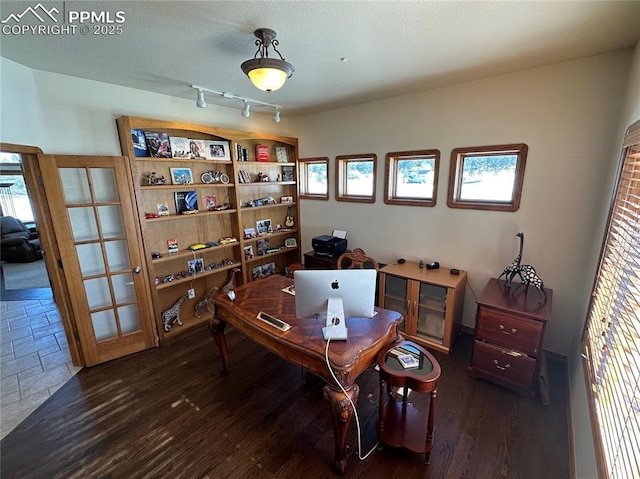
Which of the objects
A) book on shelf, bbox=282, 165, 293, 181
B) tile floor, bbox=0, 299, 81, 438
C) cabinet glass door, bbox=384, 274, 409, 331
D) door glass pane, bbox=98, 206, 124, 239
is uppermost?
book on shelf, bbox=282, 165, 293, 181

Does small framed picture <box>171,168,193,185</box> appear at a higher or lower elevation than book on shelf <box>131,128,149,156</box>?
lower

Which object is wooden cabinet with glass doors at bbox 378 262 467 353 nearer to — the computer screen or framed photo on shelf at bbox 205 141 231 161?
the computer screen

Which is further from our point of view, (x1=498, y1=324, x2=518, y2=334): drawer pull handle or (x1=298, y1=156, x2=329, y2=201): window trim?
(x1=298, y1=156, x2=329, y2=201): window trim

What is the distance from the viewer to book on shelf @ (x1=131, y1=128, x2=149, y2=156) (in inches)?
108

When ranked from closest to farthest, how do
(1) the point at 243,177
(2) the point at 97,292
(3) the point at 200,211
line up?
(2) the point at 97,292
(3) the point at 200,211
(1) the point at 243,177

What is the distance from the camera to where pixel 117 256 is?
9.21 ft

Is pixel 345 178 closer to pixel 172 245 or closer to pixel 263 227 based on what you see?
pixel 263 227

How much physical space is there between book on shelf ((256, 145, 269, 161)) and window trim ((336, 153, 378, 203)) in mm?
1069

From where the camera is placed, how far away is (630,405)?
0.92 metres

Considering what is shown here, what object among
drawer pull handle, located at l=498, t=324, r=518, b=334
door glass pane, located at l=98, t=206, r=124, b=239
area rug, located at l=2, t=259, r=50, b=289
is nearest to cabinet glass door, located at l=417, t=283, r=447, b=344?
drawer pull handle, located at l=498, t=324, r=518, b=334

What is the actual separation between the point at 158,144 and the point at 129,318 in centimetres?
192

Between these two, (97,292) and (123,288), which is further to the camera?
(123,288)

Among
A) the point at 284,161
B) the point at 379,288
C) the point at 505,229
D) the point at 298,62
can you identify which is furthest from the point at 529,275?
the point at 284,161

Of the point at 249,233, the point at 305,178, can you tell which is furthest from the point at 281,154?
the point at 249,233
